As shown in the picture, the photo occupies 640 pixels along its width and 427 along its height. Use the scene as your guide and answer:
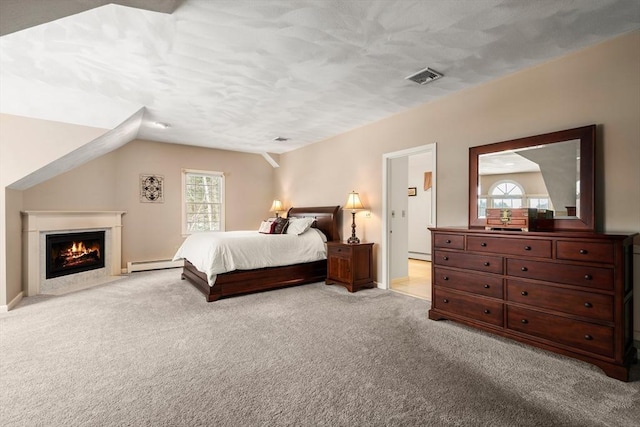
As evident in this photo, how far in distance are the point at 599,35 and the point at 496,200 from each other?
5.01 feet

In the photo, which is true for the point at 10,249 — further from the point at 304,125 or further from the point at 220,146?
the point at 304,125

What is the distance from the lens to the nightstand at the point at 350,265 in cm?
442

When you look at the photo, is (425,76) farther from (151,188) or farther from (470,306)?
(151,188)

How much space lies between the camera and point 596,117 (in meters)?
2.58

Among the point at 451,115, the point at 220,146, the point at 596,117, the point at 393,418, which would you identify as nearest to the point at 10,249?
the point at 220,146

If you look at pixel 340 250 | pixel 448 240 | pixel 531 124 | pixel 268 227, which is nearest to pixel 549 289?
pixel 448 240

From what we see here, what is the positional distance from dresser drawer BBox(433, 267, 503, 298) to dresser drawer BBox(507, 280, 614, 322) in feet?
0.35

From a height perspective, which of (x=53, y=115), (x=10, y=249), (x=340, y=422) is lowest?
(x=340, y=422)

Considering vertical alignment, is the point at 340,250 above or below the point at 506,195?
below

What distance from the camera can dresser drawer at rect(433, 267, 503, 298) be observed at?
8.96 ft

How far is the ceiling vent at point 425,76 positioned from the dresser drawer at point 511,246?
1680mm

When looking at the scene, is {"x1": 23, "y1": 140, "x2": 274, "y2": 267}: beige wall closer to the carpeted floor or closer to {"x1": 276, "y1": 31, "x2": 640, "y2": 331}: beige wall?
the carpeted floor

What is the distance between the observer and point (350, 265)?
174 inches

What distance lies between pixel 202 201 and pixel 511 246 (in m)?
5.89
